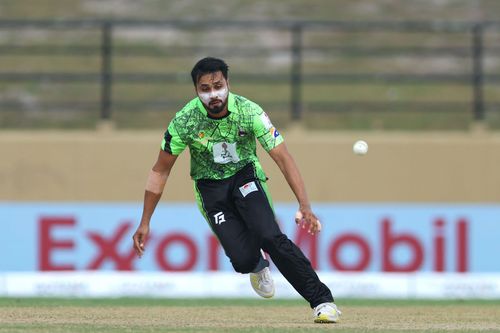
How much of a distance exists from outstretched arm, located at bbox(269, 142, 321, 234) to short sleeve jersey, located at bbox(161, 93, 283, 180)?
66 mm

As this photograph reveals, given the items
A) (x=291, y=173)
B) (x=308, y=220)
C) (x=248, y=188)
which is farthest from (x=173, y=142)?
(x=308, y=220)

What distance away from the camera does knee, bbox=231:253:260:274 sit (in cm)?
800

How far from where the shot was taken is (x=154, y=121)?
15141 millimetres

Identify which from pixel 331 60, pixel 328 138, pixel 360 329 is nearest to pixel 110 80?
pixel 328 138

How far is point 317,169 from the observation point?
528 inches

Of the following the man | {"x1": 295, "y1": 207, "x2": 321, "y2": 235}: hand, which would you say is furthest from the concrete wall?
{"x1": 295, "y1": 207, "x2": 321, "y2": 235}: hand

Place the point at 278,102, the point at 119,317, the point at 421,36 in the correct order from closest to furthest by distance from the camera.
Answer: the point at 119,317 → the point at 278,102 → the point at 421,36

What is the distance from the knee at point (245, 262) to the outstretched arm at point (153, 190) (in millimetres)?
611

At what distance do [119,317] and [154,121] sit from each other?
693 cm

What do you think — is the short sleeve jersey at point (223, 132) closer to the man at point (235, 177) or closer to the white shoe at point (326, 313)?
the man at point (235, 177)

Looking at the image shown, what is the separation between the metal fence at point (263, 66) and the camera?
13.9 metres

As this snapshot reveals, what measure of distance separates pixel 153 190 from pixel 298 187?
3.22 feet

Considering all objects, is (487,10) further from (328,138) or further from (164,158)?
(164,158)

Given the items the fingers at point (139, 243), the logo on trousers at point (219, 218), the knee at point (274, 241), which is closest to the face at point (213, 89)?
the logo on trousers at point (219, 218)
